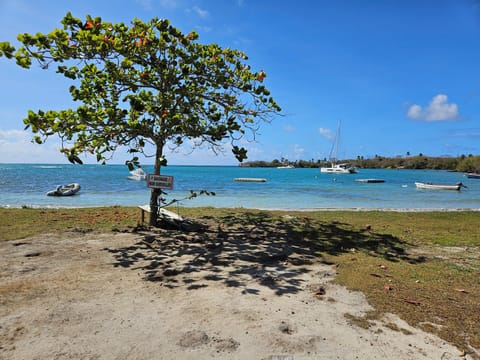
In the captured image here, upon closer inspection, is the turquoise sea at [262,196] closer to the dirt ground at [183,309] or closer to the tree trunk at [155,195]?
the tree trunk at [155,195]

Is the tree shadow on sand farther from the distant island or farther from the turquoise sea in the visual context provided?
the distant island

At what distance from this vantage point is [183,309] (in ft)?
13.1

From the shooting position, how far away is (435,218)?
1292 cm

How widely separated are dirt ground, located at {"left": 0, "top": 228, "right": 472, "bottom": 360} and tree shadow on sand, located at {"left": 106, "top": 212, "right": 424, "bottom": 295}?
42 millimetres

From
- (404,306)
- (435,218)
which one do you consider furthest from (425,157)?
(404,306)

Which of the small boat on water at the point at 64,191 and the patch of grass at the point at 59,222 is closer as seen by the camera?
the patch of grass at the point at 59,222

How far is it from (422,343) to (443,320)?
75 centimetres

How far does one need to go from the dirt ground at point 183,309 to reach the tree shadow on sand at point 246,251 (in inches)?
1.7

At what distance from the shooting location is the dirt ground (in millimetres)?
3137

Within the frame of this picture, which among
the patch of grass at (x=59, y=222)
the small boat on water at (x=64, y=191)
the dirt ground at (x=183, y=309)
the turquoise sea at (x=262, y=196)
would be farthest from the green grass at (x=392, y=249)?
the small boat on water at (x=64, y=191)

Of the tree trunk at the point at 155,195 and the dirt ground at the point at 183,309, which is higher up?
the tree trunk at the point at 155,195

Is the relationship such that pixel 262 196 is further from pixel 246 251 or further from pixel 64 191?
pixel 246 251

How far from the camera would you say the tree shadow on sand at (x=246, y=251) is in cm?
516

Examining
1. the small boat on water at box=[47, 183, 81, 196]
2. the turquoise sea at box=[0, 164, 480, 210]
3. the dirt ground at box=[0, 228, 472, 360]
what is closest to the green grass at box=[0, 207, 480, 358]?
the dirt ground at box=[0, 228, 472, 360]
